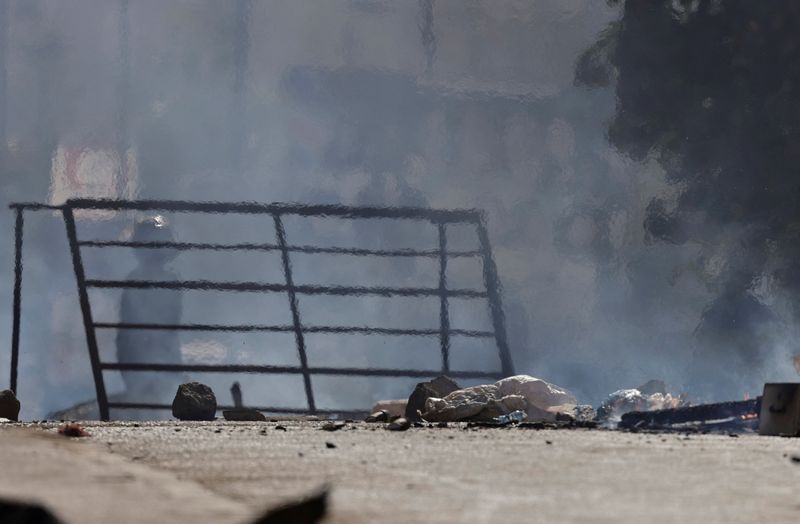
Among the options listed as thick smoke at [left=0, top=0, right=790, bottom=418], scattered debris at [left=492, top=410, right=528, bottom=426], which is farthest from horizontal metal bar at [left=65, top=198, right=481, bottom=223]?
scattered debris at [left=492, top=410, right=528, bottom=426]

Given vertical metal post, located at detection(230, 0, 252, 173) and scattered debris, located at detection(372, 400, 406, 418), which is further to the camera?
vertical metal post, located at detection(230, 0, 252, 173)

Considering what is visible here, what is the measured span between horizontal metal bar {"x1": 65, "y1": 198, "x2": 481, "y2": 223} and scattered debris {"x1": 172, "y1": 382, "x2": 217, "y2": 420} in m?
1.87

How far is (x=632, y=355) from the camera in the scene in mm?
15414

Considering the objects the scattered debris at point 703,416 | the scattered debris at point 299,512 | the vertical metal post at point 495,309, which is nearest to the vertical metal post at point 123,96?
the vertical metal post at point 495,309

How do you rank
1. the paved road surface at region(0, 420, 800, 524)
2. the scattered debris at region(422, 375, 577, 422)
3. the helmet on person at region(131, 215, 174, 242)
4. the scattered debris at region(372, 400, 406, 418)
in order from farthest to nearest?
the helmet on person at region(131, 215, 174, 242), the scattered debris at region(372, 400, 406, 418), the scattered debris at region(422, 375, 577, 422), the paved road surface at region(0, 420, 800, 524)

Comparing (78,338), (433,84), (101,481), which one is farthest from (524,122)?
(101,481)

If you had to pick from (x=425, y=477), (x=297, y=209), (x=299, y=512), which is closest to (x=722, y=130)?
(x=297, y=209)

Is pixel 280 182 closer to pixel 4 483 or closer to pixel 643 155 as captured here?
pixel 643 155

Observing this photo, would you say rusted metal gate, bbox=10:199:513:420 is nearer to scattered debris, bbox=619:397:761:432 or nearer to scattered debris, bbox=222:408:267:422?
scattered debris, bbox=222:408:267:422

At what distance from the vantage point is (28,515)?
7.47 feet

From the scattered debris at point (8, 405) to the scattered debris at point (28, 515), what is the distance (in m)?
7.26

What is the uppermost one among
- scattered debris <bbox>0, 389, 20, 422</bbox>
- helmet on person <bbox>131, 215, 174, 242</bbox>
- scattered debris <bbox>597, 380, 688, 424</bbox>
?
helmet on person <bbox>131, 215, 174, 242</bbox>

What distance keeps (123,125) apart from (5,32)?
5.14ft

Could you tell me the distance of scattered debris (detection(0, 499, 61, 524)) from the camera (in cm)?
227
